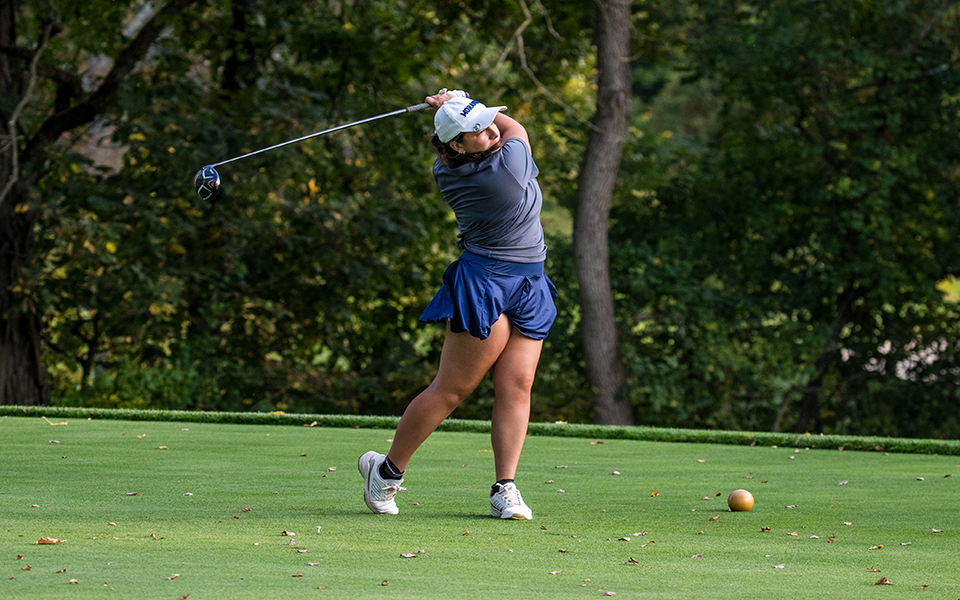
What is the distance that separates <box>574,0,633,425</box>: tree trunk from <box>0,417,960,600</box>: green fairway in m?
6.18

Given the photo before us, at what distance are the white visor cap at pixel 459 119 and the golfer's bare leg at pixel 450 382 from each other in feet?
2.25

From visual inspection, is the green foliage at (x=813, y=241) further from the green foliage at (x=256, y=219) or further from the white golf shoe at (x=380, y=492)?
the white golf shoe at (x=380, y=492)

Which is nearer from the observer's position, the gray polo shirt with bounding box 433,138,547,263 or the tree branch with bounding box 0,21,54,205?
the gray polo shirt with bounding box 433,138,547,263

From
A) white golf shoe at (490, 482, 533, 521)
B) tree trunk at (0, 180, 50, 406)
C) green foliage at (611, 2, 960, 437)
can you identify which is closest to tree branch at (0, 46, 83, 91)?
tree trunk at (0, 180, 50, 406)

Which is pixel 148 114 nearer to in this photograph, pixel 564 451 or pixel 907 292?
pixel 564 451

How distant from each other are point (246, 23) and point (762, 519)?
32.6ft

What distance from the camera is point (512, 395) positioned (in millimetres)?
4020

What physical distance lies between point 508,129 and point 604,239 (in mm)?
8628

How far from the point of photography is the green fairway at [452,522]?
9.00 feet

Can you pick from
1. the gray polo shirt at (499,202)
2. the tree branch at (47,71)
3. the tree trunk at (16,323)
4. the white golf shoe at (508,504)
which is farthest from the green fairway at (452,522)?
the tree branch at (47,71)

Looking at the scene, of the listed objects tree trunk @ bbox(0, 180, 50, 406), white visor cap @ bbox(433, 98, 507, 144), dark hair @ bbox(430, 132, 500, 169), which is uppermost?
white visor cap @ bbox(433, 98, 507, 144)

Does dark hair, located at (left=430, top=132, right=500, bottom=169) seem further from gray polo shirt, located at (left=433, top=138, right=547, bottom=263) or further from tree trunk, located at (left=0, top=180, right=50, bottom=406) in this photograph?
tree trunk, located at (left=0, top=180, right=50, bottom=406)

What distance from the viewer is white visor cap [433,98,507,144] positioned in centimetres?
366

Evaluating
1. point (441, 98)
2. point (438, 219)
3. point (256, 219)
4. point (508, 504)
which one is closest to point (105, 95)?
point (256, 219)
